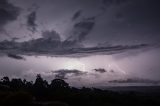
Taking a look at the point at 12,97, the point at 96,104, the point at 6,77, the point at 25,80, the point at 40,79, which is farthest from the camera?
the point at 25,80

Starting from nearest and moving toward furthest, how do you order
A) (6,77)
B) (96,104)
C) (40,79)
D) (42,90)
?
(96,104) → (42,90) → (40,79) → (6,77)

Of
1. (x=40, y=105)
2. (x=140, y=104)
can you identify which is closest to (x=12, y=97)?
(x=40, y=105)

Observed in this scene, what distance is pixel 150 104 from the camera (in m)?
87.2

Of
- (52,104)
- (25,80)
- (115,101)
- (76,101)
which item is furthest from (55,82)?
(52,104)

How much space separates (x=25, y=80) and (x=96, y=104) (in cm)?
5936

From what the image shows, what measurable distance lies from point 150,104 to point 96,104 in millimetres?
33859

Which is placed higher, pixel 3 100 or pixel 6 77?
pixel 6 77

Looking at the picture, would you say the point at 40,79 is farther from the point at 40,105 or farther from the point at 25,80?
the point at 40,105

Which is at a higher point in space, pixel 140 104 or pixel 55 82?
pixel 55 82

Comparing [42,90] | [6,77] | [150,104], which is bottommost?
[150,104]

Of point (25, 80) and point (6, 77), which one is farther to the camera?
point (25, 80)

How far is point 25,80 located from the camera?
370 ft

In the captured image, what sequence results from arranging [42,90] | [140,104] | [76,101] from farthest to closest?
[140,104] < [42,90] < [76,101]

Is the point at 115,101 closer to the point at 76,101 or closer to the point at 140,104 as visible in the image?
the point at 140,104
